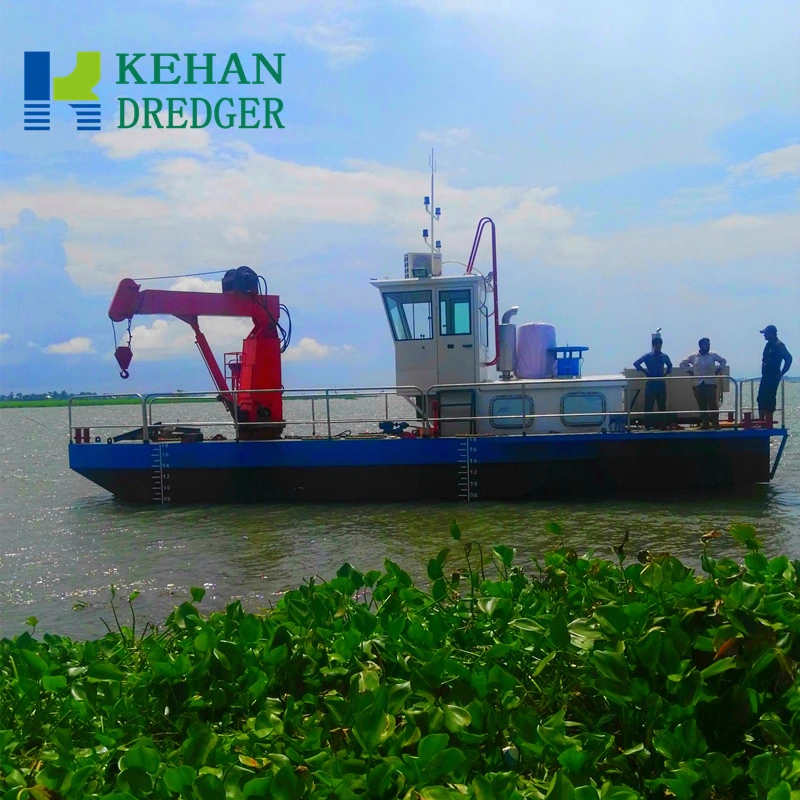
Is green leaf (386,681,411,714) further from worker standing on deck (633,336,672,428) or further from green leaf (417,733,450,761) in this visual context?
worker standing on deck (633,336,672,428)

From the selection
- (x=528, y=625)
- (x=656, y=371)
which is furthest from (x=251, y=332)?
(x=528, y=625)

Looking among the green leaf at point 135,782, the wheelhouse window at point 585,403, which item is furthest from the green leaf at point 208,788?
the wheelhouse window at point 585,403

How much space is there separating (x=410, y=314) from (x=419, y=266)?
32.0 inches

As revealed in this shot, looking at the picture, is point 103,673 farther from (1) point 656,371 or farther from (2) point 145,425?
(1) point 656,371

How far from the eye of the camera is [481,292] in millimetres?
13547

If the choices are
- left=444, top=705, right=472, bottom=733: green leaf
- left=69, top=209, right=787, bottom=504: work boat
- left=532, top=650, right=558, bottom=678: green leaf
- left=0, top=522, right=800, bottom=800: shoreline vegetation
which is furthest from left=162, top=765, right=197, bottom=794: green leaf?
left=69, top=209, right=787, bottom=504: work boat

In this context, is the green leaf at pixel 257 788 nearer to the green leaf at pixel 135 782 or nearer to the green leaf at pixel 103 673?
the green leaf at pixel 135 782

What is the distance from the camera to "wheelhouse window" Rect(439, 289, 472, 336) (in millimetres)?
13328

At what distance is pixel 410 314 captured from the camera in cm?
1348

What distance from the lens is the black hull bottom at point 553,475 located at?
1235 centimetres

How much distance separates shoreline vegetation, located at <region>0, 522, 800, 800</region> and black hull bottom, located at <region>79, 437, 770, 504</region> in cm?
916

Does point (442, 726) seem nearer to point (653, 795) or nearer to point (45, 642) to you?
point (653, 795)

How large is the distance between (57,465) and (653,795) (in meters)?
24.3

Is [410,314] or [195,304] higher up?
[195,304]
